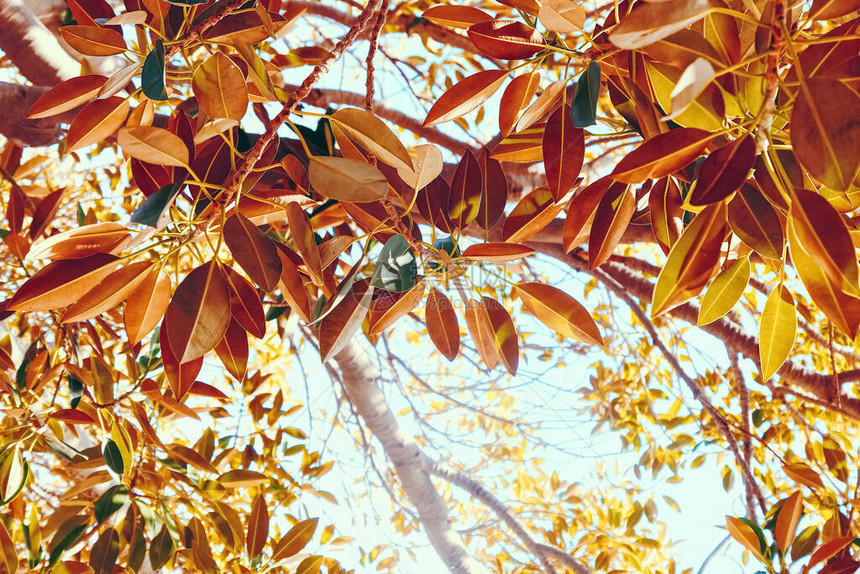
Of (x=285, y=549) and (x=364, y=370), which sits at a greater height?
(x=364, y=370)

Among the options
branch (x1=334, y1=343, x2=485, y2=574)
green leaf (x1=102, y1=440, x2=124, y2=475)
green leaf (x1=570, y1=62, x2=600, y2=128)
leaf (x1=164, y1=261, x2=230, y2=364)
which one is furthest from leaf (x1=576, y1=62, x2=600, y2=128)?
branch (x1=334, y1=343, x2=485, y2=574)

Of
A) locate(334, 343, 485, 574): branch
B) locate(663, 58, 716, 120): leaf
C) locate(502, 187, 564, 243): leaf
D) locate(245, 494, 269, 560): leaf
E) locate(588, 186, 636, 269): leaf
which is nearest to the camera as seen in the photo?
locate(663, 58, 716, 120): leaf

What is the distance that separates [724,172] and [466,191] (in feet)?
1.03

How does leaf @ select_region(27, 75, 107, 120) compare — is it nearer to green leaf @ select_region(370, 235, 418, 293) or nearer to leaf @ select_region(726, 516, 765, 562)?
green leaf @ select_region(370, 235, 418, 293)

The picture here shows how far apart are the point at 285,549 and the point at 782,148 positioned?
106 cm

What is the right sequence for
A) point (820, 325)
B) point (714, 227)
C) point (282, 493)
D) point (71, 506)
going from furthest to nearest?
point (820, 325) < point (282, 493) < point (71, 506) < point (714, 227)

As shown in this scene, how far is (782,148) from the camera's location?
45 cm

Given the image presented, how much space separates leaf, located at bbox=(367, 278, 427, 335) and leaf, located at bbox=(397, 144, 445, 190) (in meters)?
0.12

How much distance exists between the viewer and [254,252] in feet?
1.61

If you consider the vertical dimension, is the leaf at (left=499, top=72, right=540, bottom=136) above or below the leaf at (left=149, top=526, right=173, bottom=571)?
above

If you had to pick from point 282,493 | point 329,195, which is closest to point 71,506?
point 282,493

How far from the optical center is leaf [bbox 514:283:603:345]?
0.58m

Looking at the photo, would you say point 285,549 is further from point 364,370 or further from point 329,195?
point 329,195

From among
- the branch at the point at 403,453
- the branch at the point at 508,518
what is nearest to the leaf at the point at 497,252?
the branch at the point at 403,453
